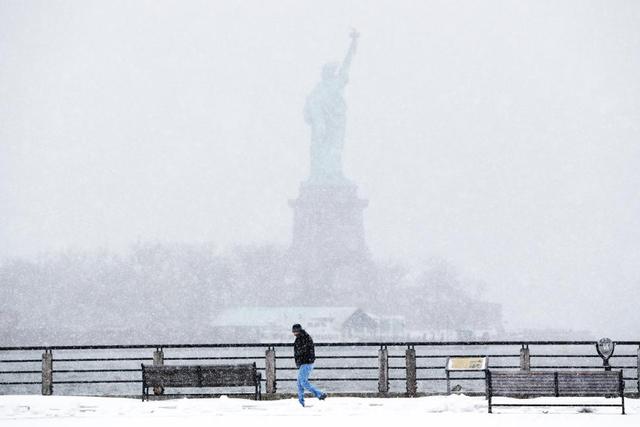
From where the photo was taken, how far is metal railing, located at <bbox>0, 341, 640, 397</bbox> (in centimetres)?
2753

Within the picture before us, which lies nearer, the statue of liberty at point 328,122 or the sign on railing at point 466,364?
the sign on railing at point 466,364

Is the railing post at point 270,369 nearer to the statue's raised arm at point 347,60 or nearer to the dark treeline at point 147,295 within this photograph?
the dark treeline at point 147,295

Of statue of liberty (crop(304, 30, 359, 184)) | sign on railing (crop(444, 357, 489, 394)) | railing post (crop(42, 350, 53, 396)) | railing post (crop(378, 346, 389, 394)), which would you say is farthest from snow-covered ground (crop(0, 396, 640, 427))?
statue of liberty (crop(304, 30, 359, 184))

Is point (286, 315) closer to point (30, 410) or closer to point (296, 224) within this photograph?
point (296, 224)

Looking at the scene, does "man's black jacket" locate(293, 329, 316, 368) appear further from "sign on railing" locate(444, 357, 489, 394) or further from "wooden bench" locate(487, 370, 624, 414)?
"wooden bench" locate(487, 370, 624, 414)

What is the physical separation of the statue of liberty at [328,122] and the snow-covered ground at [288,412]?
15740 cm

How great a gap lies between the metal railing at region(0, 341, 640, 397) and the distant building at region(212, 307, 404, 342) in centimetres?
583

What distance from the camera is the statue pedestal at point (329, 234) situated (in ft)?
607

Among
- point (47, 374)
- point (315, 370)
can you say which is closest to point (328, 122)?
point (315, 370)

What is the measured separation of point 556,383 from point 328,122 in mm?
163494

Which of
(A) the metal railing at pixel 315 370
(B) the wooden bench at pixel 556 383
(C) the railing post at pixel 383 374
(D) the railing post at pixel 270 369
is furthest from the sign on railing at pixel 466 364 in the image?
(D) the railing post at pixel 270 369

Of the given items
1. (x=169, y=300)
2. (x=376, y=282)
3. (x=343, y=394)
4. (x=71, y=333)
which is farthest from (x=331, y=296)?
(x=343, y=394)

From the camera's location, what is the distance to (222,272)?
194 metres

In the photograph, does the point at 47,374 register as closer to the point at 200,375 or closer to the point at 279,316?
the point at 200,375
